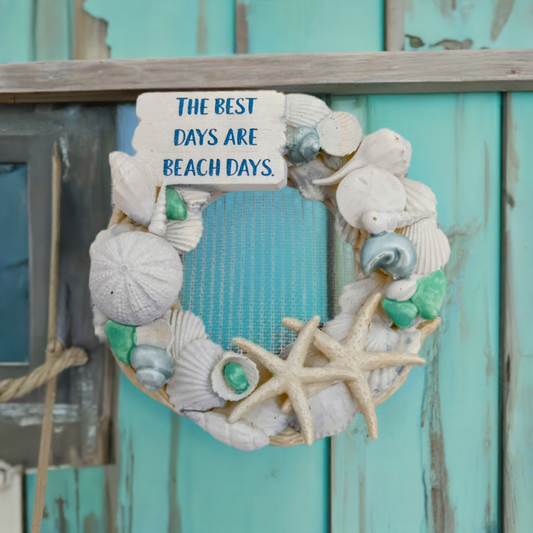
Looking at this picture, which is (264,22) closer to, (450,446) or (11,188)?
(11,188)

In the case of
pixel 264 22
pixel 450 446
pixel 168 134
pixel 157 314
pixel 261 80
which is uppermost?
pixel 264 22

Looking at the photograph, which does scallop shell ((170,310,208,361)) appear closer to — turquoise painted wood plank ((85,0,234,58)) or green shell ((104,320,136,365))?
green shell ((104,320,136,365))

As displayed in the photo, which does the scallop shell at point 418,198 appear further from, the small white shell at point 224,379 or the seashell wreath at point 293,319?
the small white shell at point 224,379

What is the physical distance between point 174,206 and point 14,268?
0.39 m

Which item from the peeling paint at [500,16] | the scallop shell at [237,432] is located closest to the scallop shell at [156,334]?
the scallop shell at [237,432]

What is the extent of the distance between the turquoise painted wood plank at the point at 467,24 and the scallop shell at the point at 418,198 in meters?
0.29

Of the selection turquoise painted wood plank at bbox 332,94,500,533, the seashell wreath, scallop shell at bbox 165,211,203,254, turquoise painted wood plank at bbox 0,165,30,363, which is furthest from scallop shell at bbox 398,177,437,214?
turquoise painted wood plank at bbox 0,165,30,363

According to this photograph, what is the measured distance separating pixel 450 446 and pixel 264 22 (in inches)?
30.5

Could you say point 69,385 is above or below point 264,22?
below

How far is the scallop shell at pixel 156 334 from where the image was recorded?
555 millimetres

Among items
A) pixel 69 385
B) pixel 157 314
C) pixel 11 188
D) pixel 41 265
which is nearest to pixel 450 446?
pixel 157 314

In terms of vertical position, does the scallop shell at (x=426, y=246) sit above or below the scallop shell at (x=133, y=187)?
below

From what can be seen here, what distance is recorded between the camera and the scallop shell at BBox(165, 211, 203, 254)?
57 centimetres

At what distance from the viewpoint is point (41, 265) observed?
758 mm
